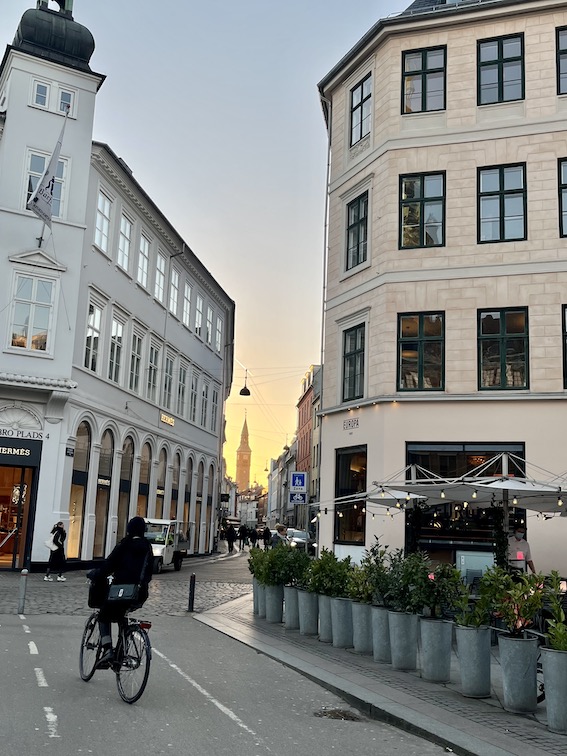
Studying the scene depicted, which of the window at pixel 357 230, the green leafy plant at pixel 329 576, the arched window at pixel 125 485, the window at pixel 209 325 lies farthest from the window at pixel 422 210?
the window at pixel 209 325

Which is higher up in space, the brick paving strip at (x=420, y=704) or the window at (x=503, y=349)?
the window at (x=503, y=349)

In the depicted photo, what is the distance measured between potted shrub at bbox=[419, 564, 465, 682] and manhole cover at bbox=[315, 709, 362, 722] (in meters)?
1.80

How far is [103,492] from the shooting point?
3269cm

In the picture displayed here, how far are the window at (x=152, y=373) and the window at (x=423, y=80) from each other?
19419 mm

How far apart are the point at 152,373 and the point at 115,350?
519 cm

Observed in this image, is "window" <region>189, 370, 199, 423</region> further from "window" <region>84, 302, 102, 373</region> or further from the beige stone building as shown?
the beige stone building

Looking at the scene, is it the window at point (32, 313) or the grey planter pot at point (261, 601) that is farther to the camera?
the window at point (32, 313)

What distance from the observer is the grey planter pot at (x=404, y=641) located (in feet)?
36.3

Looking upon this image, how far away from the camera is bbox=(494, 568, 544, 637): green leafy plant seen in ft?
29.3

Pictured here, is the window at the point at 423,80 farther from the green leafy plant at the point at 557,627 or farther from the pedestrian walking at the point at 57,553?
the green leafy plant at the point at 557,627

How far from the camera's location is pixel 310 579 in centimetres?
1409

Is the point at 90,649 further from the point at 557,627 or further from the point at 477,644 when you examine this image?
the point at 557,627

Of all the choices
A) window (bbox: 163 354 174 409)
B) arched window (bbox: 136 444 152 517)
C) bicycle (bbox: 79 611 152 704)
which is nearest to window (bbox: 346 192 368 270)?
bicycle (bbox: 79 611 152 704)

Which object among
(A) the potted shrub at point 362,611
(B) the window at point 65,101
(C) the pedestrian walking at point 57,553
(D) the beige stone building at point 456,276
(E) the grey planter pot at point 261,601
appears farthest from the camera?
(B) the window at point 65,101
